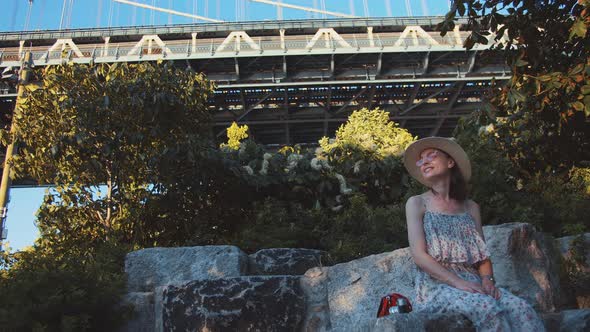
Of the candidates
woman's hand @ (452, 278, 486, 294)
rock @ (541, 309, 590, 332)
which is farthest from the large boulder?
woman's hand @ (452, 278, 486, 294)

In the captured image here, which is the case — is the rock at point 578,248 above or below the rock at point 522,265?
above

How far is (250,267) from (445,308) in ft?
11.4

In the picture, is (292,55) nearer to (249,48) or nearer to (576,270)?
(249,48)

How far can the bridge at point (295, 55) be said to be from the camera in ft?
107

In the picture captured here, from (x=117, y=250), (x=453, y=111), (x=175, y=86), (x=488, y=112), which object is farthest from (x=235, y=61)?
(x=488, y=112)

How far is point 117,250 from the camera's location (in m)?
6.89

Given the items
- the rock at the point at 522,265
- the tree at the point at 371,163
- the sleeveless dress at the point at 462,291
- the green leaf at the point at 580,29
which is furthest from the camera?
the tree at the point at 371,163

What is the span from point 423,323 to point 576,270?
131 inches

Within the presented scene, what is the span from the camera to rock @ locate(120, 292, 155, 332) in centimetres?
494

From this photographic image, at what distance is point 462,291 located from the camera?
2.71 m

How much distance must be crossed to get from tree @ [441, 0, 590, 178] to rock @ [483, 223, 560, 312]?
3.16 ft

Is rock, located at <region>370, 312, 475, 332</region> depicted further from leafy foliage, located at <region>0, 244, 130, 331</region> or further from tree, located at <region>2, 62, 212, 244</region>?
tree, located at <region>2, 62, 212, 244</region>

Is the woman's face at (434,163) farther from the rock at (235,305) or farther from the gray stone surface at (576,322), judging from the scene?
the rock at (235,305)

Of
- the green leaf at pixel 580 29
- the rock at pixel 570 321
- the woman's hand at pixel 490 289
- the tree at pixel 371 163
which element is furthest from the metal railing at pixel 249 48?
the woman's hand at pixel 490 289
